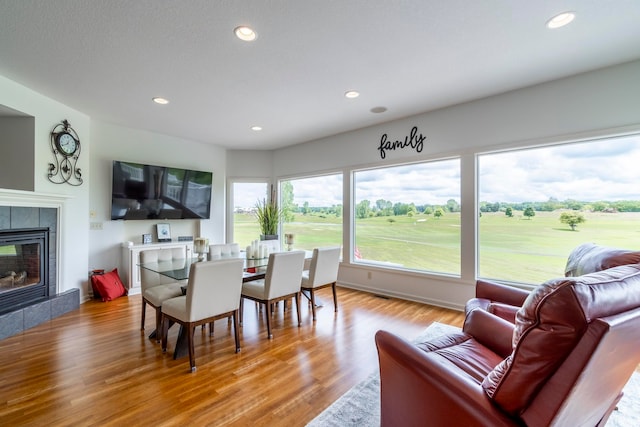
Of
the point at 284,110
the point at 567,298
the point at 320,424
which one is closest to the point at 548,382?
the point at 567,298

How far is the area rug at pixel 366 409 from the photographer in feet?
5.70

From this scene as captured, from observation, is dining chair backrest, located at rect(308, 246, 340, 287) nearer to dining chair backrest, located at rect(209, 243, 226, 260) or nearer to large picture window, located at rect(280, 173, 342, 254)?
dining chair backrest, located at rect(209, 243, 226, 260)

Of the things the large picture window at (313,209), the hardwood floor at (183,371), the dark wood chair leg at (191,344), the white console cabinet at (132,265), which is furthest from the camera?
the large picture window at (313,209)

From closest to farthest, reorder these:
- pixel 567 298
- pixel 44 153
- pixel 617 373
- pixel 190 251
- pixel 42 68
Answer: pixel 567 298
pixel 617 373
pixel 42 68
pixel 44 153
pixel 190 251

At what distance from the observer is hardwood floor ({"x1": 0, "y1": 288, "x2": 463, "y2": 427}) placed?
1.84m

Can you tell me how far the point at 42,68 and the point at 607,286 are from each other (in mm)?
4452

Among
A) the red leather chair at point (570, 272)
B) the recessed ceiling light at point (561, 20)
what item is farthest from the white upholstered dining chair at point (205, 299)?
the recessed ceiling light at point (561, 20)

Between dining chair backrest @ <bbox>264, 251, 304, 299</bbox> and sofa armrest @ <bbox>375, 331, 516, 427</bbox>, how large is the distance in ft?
5.71

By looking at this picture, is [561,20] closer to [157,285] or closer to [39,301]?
[157,285]

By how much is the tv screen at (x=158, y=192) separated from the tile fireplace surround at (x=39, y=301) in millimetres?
956

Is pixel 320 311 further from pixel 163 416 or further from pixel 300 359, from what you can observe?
pixel 163 416

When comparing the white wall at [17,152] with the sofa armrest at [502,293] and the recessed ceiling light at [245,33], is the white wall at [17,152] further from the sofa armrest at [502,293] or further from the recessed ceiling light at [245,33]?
the sofa armrest at [502,293]

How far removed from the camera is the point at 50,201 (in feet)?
11.5

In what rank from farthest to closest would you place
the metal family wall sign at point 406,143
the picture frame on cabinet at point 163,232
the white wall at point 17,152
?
the picture frame on cabinet at point 163,232
the metal family wall sign at point 406,143
the white wall at point 17,152
